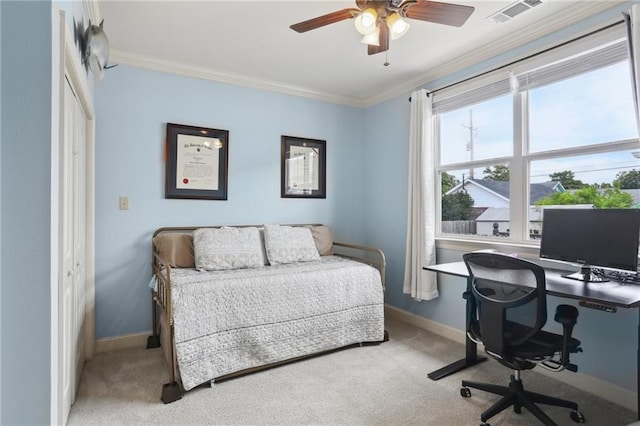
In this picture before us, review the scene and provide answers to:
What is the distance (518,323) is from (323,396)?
120cm

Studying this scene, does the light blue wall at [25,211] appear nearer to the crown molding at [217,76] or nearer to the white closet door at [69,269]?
the white closet door at [69,269]

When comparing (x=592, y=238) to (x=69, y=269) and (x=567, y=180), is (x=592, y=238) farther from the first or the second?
(x=69, y=269)

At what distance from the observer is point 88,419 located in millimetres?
1880

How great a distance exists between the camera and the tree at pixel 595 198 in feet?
6.91

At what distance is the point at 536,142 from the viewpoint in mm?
2535

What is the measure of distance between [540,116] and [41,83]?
290 centimetres

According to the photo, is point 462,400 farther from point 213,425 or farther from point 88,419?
point 88,419

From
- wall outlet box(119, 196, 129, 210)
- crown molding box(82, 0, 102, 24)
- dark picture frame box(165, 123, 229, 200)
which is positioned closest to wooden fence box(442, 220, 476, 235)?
dark picture frame box(165, 123, 229, 200)

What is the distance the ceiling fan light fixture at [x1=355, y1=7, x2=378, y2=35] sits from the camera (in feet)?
5.73

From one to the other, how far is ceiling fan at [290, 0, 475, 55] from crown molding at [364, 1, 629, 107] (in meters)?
0.97

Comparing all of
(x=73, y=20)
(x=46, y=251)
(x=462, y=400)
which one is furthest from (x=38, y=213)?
(x=462, y=400)

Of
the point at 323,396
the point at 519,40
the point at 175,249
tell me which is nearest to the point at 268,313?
the point at 323,396

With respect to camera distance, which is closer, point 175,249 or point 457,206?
point 175,249

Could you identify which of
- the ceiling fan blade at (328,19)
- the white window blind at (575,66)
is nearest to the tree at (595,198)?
the white window blind at (575,66)
